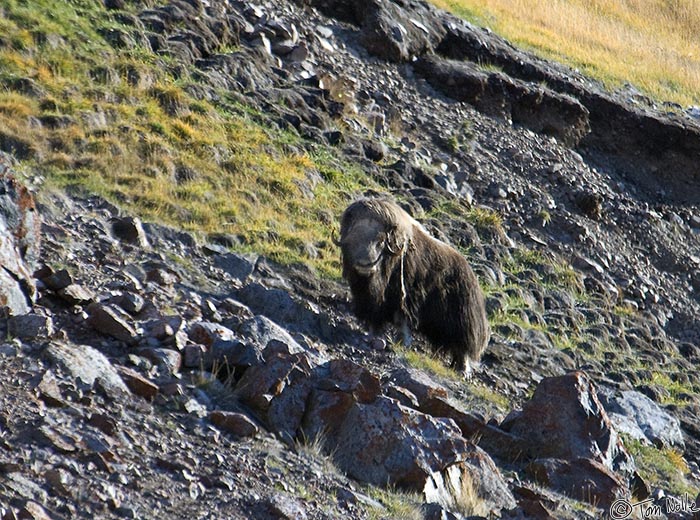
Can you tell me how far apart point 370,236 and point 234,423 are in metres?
4.30

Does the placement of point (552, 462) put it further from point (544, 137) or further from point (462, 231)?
point (544, 137)

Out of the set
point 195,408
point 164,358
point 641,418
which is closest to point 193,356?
point 164,358

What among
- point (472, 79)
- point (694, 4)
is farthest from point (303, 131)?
point (694, 4)

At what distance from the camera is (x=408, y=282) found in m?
12.0

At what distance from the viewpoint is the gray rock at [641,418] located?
491 inches

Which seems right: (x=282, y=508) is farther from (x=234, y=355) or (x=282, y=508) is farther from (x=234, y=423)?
(x=234, y=355)

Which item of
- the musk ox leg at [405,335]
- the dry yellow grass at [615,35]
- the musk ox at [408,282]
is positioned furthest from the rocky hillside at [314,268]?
the dry yellow grass at [615,35]

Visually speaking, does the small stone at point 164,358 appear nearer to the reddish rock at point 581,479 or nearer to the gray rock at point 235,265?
the reddish rock at point 581,479

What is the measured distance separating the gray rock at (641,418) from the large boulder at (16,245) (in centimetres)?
653

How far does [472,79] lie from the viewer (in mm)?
22156

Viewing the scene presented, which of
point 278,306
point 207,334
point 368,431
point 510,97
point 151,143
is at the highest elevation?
point 368,431

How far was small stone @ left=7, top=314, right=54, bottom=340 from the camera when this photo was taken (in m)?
7.38

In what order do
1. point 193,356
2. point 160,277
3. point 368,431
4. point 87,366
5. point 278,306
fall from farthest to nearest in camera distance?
point 278,306 < point 160,277 < point 193,356 < point 368,431 < point 87,366

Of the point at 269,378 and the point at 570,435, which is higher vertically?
the point at 269,378
